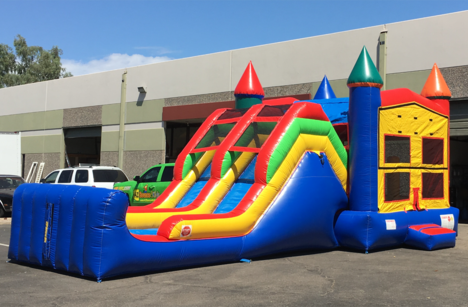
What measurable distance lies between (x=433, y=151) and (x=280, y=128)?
3.82 metres

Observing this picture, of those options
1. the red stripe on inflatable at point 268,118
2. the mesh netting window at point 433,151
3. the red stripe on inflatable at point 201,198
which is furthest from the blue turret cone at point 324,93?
the red stripe on inflatable at point 201,198

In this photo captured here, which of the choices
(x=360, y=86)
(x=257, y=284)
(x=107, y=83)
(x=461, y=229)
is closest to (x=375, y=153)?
(x=360, y=86)

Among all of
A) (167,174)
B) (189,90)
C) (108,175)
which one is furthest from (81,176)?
(189,90)

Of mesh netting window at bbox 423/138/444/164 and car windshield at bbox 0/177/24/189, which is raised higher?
mesh netting window at bbox 423/138/444/164

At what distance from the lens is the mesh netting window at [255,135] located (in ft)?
31.4

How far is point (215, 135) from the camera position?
10445 millimetres

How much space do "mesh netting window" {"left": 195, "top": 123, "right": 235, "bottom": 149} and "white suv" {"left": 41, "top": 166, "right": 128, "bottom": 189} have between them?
6.05 meters

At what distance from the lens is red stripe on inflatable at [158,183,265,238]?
693 cm

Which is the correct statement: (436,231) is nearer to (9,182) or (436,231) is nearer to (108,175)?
(108,175)

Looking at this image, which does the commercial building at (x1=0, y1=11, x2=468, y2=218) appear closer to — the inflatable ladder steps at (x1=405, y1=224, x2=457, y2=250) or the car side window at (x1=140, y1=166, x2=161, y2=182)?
the car side window at (x1=140, y1=166, x2=161, y2=182)

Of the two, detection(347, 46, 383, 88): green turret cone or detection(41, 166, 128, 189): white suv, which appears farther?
detection(41, 166, 128, 189): white suv

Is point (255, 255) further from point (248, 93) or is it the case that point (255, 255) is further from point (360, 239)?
point (248, 93)

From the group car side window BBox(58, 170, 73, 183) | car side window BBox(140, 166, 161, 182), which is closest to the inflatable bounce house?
car side window BBox(140, 166, 161, 182)

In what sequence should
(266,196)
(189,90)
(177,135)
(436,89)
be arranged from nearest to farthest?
(266,196)
(436,89)
(189,90)
(177,135)
